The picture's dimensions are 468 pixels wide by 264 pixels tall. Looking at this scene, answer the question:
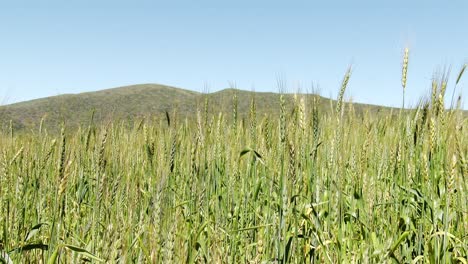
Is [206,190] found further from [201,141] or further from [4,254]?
[4,254]

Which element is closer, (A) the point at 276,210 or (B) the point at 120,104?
(A) the point at 276,210

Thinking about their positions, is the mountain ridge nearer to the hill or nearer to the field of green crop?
the hill

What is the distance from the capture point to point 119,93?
1121 inches

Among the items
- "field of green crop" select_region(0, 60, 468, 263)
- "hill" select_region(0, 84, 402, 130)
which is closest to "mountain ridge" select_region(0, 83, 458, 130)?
"hill" select_region(0, 84, 402, 130)

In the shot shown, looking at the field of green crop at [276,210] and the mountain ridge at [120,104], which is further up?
the mountain ridge at [120,104]

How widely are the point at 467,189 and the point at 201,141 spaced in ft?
3.94

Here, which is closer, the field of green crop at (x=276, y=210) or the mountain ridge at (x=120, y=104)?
the field of green crop at (x=276, y=210)

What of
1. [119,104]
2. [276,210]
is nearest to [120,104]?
[119,104]

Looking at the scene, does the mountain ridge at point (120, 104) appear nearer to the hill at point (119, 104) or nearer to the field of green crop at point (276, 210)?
the hill at point (119, 104)

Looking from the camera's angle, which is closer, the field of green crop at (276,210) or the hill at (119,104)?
the field of green crop at (276,210)

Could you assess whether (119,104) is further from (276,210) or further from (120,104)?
(276,210)

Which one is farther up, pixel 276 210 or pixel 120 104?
pixel 120 104

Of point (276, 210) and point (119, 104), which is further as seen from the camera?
point (119, 104)

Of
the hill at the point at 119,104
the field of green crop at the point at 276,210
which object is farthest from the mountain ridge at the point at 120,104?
the field of green crop at the point at 276,210
